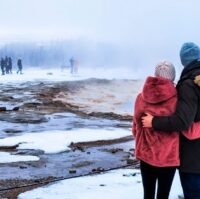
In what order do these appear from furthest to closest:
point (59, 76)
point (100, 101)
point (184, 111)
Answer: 1. point (59, 76)
2. point (100, 101)
3. point (184, 111)

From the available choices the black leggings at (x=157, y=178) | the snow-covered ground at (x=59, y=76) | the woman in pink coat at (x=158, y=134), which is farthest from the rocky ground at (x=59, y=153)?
the snow-covered ground at (x=59, y=76)

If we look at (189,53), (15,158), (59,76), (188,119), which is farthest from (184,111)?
(59,76)

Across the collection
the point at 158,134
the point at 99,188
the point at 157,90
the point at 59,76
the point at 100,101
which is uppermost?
the point at 157,90

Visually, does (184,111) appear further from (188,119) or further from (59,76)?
(59,76)

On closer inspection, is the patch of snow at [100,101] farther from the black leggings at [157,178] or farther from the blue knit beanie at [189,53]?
the blue knit beanie at [189,53]

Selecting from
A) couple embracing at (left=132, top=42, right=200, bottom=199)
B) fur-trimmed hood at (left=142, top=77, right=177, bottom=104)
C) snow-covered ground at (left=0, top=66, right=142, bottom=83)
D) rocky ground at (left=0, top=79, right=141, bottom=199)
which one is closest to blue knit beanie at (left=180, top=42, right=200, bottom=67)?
couple embracing at (left=132, top=42, right=200, bottom=199)

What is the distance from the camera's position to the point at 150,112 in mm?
3945

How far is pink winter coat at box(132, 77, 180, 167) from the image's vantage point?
12.7 feet

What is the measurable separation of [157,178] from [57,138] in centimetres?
747

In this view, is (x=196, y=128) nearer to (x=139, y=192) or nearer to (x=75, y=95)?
(x=139, y=192)

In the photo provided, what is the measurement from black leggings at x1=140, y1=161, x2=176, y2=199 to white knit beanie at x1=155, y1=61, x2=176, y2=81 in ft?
2.31

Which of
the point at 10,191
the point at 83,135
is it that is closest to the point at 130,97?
the point at 83,135

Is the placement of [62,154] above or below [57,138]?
above

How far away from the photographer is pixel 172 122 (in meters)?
3.79
